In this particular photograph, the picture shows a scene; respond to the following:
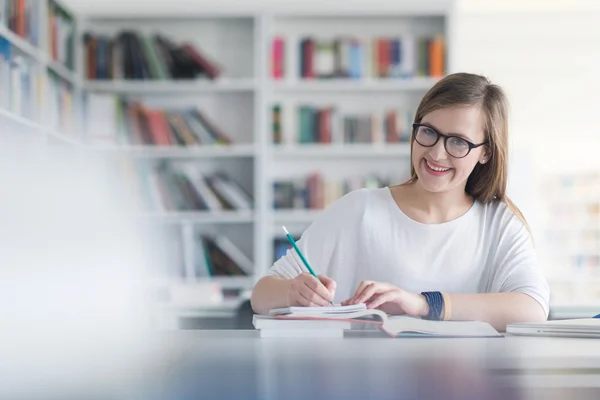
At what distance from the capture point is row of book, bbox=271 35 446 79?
4.84 meters

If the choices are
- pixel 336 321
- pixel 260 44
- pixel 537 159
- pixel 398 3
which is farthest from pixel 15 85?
pixel 537 159

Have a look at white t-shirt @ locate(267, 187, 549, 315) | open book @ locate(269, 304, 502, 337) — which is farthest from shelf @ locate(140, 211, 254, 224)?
open book @ locate(269, 304, 502, 337)

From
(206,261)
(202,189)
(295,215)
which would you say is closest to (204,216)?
(202,189)

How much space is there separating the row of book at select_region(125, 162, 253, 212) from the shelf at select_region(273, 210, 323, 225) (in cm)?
19

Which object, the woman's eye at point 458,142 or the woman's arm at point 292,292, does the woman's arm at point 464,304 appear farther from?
the woman's eye at point 458,142

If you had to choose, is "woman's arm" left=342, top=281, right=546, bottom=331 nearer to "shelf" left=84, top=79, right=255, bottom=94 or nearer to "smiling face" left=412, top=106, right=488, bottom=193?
"smiling face" left=412, top=106, right=488, bottom=193

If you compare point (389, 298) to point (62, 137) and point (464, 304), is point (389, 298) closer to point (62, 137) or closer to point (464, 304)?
point (464, 304)

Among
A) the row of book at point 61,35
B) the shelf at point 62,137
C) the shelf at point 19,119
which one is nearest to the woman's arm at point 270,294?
the shelf at point 19,119

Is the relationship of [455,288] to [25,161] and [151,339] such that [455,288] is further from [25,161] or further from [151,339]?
[25,161]

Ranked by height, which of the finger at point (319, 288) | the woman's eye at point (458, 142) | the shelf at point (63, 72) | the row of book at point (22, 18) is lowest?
the finger at point (319, 288)

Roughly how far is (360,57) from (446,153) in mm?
3337

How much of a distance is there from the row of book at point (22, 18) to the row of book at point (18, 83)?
0.30ft

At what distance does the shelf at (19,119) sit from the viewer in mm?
3654

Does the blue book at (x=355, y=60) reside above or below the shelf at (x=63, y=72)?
above
